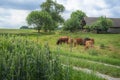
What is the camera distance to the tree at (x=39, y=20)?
101000 mm

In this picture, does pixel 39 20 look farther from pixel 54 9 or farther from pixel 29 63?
pixel 29 63

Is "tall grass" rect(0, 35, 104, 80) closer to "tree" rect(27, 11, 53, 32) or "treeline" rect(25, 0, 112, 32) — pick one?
"treeline" rect(25, 0, 112, 32)

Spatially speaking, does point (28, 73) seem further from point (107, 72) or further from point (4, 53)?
point (107, 72)

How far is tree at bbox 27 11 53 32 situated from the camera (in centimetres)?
10100

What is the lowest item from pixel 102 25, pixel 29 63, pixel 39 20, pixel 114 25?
pixel 114 25

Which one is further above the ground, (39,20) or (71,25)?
(39,20)

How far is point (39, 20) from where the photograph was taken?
103 metres

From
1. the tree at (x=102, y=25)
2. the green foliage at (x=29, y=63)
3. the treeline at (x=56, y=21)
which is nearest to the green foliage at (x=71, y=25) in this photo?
the treeline at (x=56, y=21)

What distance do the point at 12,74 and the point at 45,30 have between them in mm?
92373

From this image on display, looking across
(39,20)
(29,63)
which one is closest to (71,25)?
(39,20)

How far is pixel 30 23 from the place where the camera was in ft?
341

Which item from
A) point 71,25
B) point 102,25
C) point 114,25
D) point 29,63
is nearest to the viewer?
point 29,63

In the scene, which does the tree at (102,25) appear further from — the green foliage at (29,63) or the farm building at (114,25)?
the green foliage at (29,63)

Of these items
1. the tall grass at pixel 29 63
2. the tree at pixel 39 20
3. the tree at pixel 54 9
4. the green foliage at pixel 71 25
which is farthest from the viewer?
the tree at pixel 54 9
